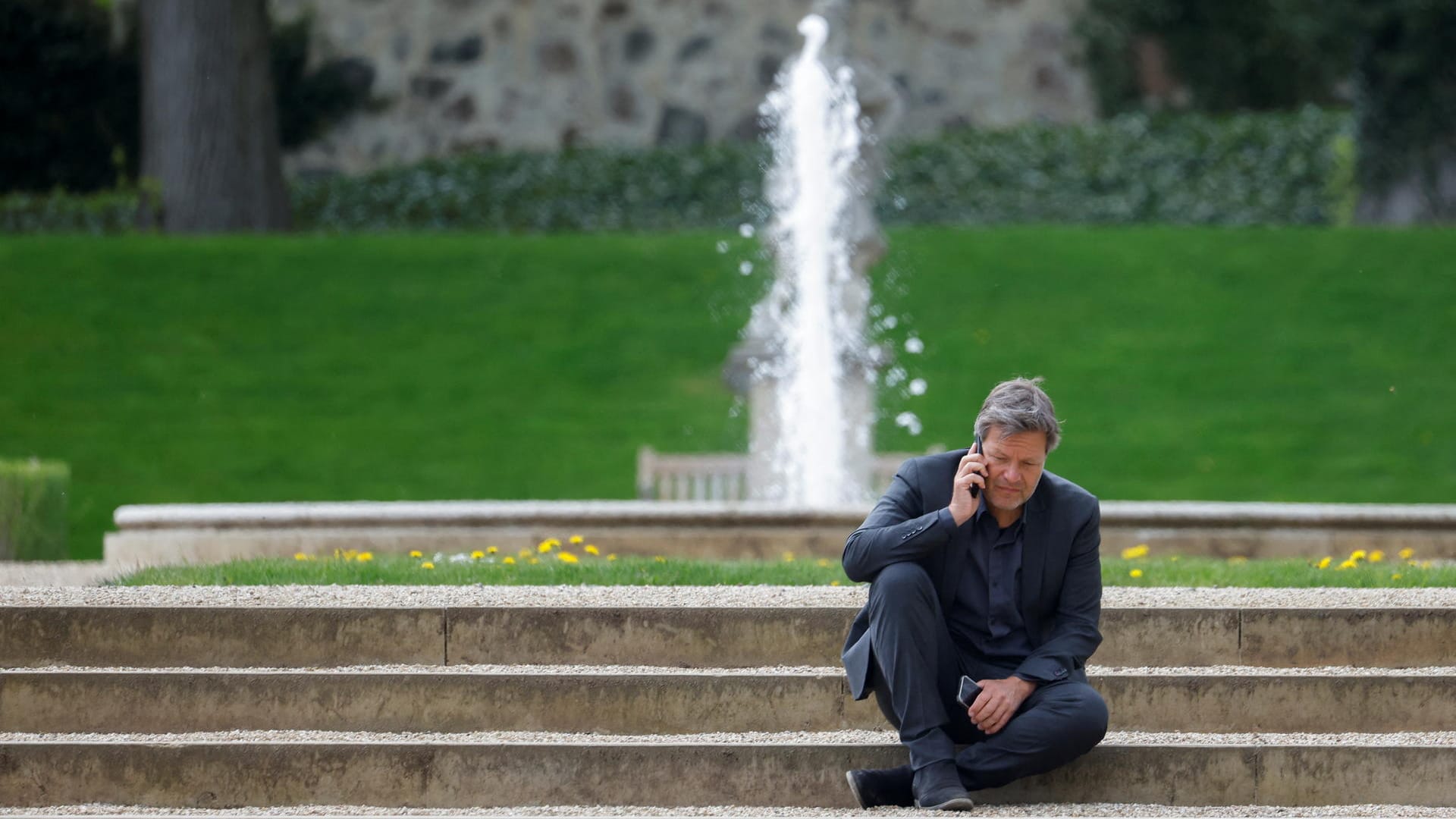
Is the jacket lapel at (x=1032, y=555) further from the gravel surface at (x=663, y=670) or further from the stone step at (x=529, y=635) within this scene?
the stone step at (x=529, y=635)

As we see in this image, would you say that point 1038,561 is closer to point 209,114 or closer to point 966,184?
point 209,114

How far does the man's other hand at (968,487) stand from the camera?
4.79 meters

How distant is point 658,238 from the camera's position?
17.1 meters

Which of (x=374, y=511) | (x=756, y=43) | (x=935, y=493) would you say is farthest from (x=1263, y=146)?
(x=935, y=493)


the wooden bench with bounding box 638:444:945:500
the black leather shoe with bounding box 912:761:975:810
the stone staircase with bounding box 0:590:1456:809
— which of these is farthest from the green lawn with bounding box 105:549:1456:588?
the wooden bench with bounding box 638:444:945:500

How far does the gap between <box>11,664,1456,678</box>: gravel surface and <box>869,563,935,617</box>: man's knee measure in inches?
A: 27.6

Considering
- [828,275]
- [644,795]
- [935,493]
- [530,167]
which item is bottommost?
[644,795]

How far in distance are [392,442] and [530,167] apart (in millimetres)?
7261

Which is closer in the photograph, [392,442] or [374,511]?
[374,511]

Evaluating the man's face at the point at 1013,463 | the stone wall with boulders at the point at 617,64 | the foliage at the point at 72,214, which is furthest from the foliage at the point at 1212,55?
the man's face at the point at 1013,463

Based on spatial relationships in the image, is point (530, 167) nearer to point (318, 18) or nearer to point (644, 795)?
point (318, 18)

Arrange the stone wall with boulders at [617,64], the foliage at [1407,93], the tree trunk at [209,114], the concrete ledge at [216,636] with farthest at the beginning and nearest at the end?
the stone wall with boulders at [617,64], the foliage at [1407,93], the tree trunk at [209,114], the concrete ledge at [216,636]

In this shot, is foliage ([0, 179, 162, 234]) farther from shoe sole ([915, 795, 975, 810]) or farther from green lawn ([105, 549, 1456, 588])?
shoe sole ([915, 795, 975, 810])

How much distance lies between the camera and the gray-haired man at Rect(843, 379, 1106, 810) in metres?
4.75
